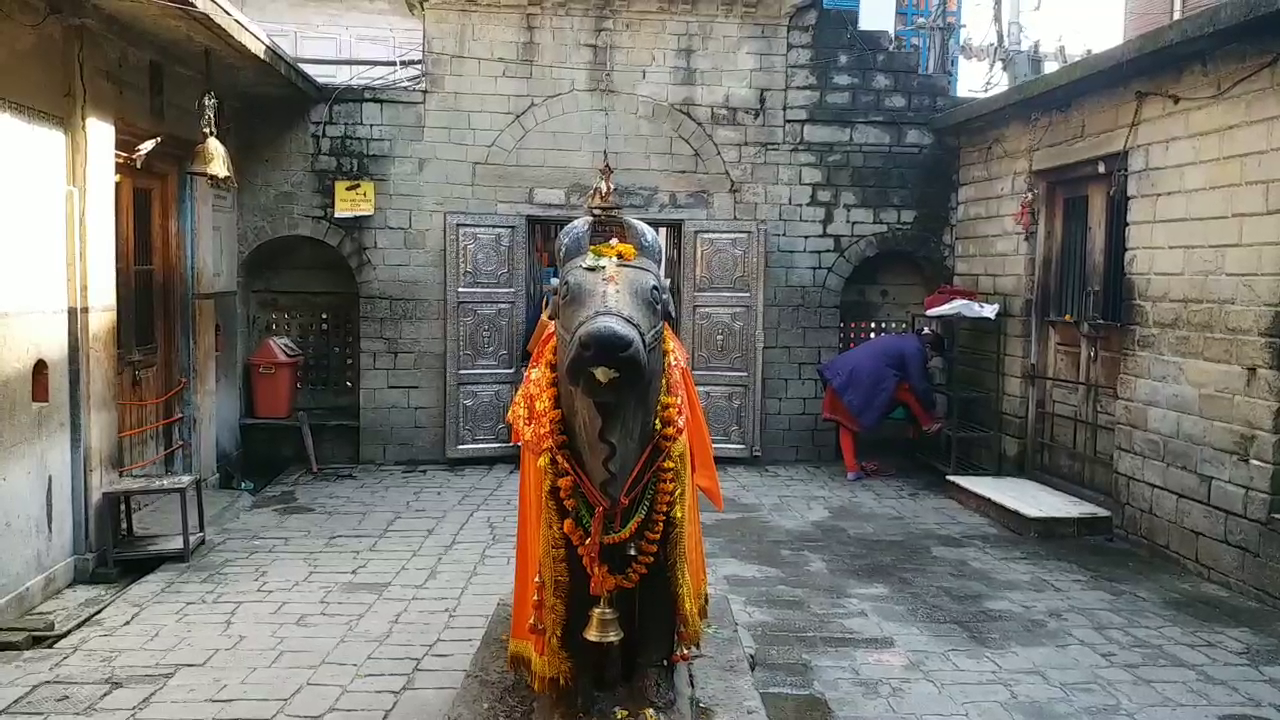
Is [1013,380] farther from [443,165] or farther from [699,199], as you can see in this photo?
[443,165]

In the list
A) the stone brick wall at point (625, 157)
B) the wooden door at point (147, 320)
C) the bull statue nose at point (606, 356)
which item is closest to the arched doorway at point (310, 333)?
the stone brick wall at point (625, 157)

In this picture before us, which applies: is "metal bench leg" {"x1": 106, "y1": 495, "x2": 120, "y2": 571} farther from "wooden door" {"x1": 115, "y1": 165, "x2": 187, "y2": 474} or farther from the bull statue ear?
the bull statue ear

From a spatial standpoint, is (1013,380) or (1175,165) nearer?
(1175,165)

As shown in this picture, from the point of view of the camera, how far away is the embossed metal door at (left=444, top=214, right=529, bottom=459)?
9.18 metres

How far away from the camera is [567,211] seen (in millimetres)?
9414

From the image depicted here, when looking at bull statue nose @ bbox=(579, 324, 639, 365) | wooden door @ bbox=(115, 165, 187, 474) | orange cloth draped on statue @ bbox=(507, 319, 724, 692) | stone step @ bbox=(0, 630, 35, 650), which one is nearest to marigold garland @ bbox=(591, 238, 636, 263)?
orange cloth draped on statue @ bbox=(507, 319, 724, 692)

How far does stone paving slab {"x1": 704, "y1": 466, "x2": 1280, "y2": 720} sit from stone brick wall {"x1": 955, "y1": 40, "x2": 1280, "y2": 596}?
0.37m

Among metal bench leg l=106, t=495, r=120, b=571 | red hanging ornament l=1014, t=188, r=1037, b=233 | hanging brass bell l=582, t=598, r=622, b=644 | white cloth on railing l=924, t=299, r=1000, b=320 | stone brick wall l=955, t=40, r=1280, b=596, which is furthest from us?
white cloth on railing l=924, t=299, r=1000, b=320

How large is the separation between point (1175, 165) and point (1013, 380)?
2558 mm

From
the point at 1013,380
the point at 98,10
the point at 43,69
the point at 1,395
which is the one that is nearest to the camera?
the point at 1,395

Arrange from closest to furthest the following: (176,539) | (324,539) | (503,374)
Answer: (176,539) → (324,539) → (503,374)

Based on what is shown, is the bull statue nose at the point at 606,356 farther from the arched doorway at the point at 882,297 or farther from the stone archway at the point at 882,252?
the arched doorway at the point at 882,297

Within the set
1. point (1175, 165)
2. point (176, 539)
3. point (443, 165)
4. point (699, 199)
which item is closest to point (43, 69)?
point (176, 539)

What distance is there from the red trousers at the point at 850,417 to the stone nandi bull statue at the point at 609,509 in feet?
20.0
